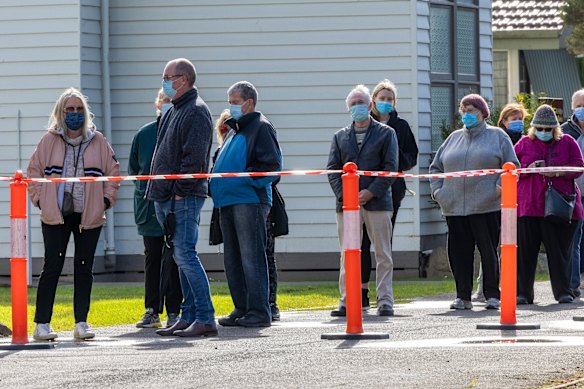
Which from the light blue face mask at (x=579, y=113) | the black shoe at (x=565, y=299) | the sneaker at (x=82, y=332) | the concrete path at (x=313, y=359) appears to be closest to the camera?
the concrete path at (x=313, y=359)

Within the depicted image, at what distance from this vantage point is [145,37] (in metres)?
21.8

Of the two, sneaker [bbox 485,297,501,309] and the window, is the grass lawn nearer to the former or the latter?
sneaker [bbox 485,297,501,309]

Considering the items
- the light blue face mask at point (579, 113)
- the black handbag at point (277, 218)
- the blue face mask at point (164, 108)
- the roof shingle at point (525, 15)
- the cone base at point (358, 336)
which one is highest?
the roof shingle at point (525, 15)

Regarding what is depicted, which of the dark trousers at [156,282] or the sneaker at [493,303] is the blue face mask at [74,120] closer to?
the dark trousers at [156,282]

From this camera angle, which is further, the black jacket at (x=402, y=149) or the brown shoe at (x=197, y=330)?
the black jacket at (x=402, y=149)

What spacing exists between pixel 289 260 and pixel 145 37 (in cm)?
362

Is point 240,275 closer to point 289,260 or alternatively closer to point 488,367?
point 488,367

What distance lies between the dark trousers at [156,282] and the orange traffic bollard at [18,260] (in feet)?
6.71

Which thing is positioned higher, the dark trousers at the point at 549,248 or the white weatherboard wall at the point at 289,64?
→ the white weatherboard wall at the point at 289,64

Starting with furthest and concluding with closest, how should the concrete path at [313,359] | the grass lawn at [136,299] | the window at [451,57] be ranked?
the window at [451,57] < the grass lawn at [136,299] < the concrete path at [313,359]

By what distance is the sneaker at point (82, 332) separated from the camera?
38.7 feet

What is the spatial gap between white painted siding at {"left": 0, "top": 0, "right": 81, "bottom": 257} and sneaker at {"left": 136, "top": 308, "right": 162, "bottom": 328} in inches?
331

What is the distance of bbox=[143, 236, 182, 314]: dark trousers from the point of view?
43.3 feet

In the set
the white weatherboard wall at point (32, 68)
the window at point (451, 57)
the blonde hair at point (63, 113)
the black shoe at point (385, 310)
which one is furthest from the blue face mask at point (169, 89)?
the window at point (451, 57)
